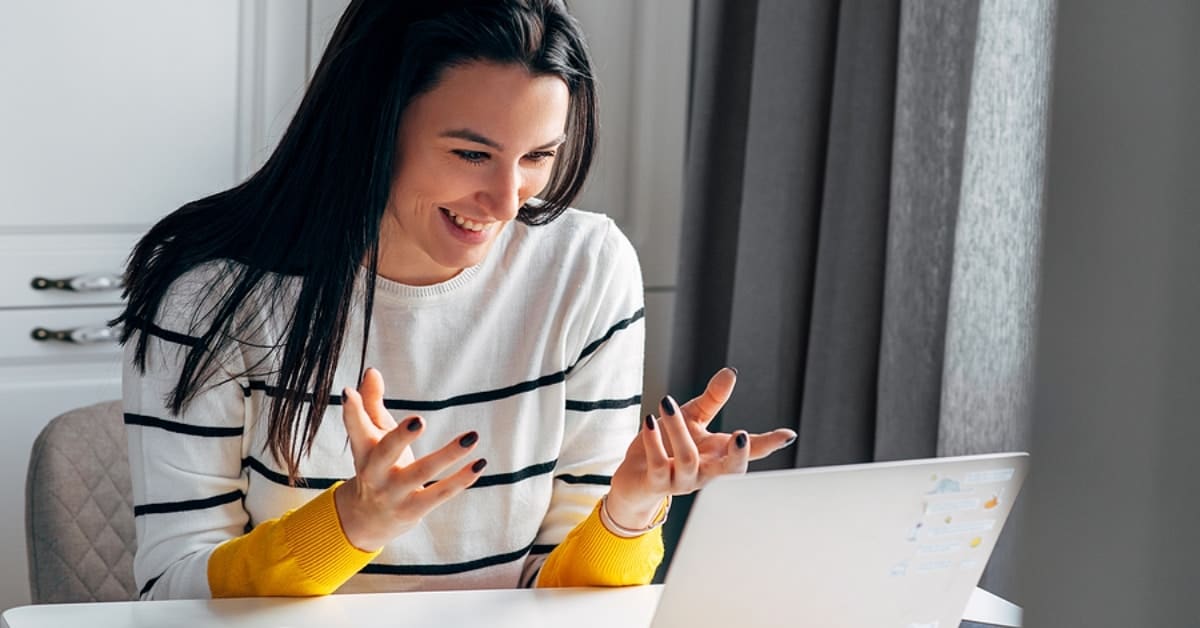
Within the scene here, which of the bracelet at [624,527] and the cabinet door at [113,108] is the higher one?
the cabinet door at [113,108]

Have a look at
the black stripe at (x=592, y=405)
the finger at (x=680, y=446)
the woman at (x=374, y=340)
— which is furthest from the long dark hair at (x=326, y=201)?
the finger at (x=680, y=446)

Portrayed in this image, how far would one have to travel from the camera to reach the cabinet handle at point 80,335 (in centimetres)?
202

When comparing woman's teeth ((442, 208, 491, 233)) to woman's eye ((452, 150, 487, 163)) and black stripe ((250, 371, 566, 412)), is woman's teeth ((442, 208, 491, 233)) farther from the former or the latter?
black stripe ((250, 371, 566, 412))

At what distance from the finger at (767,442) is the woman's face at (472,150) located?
1.01 feet

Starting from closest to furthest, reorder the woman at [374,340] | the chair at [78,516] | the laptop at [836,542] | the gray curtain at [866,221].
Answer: the laptop at [836,542], the woman at [374,340], the chair at [78,516], the gray curtain at [866,221]

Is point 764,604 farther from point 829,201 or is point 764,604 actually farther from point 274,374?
point 829,201

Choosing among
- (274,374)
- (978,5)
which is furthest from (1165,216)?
(978,5)

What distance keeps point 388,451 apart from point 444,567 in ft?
1.23

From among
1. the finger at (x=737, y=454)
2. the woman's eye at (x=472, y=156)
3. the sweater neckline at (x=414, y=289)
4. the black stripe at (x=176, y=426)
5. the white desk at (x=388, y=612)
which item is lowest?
the white desk at (x=388, y=612)

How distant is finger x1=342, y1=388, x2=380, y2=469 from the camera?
0.93 metres

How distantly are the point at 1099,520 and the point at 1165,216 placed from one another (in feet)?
0.16

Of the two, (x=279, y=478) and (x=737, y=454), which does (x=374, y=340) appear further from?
(x=737, y=454)

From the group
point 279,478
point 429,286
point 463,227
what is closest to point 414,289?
point 429,286

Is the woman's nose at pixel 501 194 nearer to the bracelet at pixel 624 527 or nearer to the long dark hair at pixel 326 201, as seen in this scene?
the long dark hair at pixel 326 201
